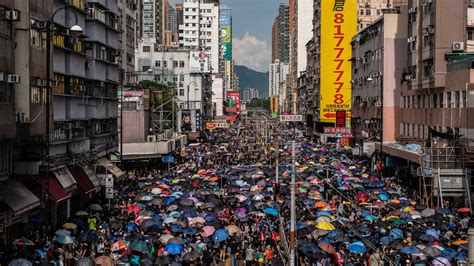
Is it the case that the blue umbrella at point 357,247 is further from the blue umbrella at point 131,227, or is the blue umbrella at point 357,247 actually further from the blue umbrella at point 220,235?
the blue umbrella at point 131,227

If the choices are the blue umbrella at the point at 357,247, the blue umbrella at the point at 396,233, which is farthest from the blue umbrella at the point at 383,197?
the blue umbrella at the point at 357,247

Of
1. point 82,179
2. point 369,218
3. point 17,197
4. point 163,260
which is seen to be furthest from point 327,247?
point 82,179

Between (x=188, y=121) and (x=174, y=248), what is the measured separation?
66167 mm

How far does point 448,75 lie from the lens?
1844 inches

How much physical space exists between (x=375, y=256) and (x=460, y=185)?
18.8 meters

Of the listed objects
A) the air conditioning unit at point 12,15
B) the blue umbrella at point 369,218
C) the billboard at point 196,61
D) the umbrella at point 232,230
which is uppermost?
the billboard at point 196,61

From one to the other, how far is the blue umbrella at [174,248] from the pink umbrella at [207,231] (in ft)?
12.1

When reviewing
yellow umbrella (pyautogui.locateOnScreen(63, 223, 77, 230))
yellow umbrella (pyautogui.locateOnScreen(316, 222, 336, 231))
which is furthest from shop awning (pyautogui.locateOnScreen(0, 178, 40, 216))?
yellow umbrella (pyautogui.locateOnScreen(316, 222, 336, 231))

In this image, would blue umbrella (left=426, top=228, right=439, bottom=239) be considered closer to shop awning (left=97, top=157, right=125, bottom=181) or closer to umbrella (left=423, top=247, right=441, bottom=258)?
umbrella (left=423, top=247, right=441, bottom=258)

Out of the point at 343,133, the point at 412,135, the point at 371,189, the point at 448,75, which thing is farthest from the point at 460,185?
the point at 412,135

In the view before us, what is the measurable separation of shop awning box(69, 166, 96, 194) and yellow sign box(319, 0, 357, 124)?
6350 centimetres

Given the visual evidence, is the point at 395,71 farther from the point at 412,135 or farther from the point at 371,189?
the point at 371,189

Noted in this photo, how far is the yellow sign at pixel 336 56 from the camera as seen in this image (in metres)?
98.8

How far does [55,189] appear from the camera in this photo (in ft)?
105
